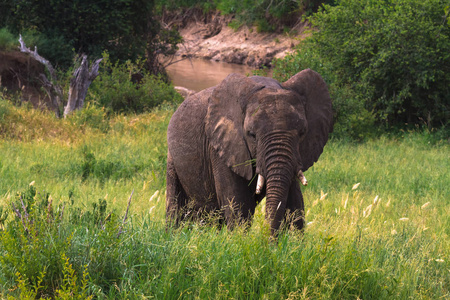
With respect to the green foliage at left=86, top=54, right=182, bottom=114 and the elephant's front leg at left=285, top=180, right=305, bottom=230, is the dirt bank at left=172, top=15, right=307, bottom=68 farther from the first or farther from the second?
the elephant's front leg at left=285, top=180, right=305, bottom=230

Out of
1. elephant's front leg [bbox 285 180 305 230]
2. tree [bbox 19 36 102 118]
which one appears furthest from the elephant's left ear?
tree [bbox 19 36 102 118]

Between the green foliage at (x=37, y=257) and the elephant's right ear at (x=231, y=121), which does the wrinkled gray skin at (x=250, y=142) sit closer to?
the elephant's right ear at (x=231, y=121)

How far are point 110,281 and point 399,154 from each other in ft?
34.5

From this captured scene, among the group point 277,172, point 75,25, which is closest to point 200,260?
point 277,172

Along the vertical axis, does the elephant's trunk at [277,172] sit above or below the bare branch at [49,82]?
above

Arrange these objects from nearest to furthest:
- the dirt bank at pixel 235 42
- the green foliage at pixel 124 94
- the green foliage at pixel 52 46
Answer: the green foliage at pixel 124 94
the green foliage at pixel 52 46
the dirt bank at pixel 235 42

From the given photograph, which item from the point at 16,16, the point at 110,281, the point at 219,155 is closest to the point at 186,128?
the point at 219,155

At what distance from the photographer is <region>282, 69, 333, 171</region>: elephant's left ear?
4.80 meters

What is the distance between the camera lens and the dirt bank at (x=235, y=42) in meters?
37.2

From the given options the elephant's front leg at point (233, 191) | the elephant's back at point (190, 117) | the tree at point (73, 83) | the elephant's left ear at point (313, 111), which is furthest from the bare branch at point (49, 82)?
the elephant's left ear at point (313, 111)

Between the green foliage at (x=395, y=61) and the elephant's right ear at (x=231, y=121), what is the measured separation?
417 inches

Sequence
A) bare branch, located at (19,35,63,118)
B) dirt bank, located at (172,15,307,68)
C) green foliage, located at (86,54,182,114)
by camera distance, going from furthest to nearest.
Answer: dirt bank, located at (172,15,307,68)
green foliage, located at (86,54,182,114)
bare branch, located at (19,35,63,118)

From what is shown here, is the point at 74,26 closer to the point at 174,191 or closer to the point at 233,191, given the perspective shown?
the point at 174,191

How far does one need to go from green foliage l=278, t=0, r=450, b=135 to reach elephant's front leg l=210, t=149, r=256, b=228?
10676mm
